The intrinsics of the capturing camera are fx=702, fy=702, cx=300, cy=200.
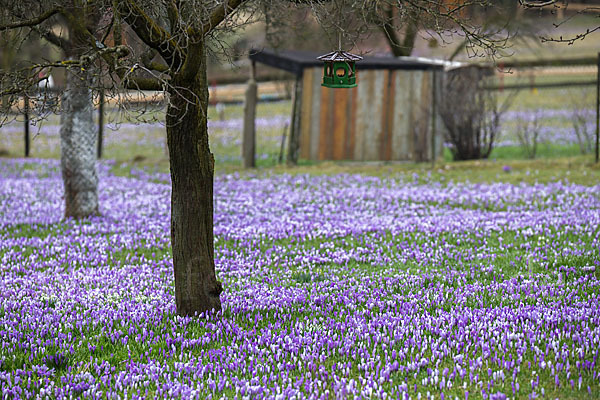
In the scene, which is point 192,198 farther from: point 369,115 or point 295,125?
point 369,115

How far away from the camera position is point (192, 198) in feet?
21.3

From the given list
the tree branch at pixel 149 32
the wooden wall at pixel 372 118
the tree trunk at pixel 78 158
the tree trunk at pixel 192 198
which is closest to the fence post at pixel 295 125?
the wooden wall at pixel 372 118

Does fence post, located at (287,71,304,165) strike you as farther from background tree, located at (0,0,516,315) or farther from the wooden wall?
background tree, located at (0,0,516,315)

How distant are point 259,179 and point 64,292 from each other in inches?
481

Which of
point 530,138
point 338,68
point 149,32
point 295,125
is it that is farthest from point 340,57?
point 530,138

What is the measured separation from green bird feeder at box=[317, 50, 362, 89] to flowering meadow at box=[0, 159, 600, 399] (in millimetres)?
2205

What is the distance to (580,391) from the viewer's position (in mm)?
4641

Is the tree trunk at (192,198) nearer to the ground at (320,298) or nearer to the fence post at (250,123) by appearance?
the ground at (320,298)

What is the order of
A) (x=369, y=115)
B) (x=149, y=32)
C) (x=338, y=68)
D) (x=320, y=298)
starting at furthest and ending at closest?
(x=369, y=115) < (x=338, y=68) < (x=320, y=298) < (x=149, y=32)

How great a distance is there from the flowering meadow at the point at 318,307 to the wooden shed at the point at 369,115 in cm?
909

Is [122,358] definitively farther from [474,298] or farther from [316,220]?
[316,220]

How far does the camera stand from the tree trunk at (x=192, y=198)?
6.37m

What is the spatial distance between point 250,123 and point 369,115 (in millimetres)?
3874

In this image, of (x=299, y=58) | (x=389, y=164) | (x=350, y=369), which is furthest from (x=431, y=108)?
(x=350, y=369)
